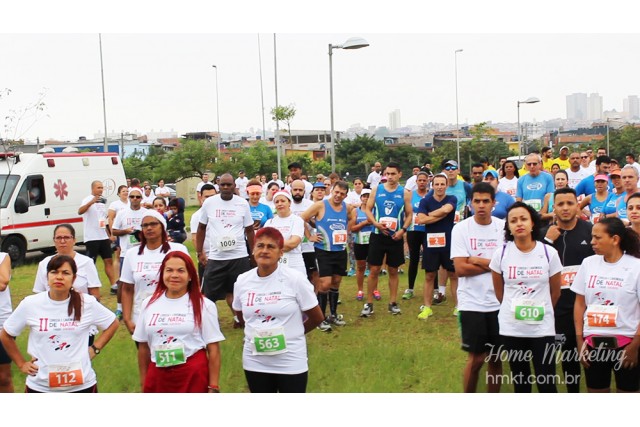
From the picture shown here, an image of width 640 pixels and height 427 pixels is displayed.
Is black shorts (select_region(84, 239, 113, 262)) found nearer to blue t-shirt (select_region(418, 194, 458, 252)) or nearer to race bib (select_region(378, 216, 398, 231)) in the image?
race bib (select_region(378, 216, 398, 231))

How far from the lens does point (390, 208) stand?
966 cm

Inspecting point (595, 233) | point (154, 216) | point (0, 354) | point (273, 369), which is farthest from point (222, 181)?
point (595, 233)

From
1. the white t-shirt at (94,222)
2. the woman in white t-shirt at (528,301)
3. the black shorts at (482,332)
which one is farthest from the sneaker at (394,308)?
the white t-shirt at (94,222)

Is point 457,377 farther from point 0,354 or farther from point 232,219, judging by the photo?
point 0,354

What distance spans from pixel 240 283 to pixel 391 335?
3.92 meters

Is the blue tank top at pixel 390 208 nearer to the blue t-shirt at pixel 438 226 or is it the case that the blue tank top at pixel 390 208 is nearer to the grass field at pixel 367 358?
the blue t-shirt at pixel 438 226

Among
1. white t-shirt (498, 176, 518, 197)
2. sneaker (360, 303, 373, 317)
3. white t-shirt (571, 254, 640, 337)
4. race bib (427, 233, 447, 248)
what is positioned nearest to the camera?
white t-shirt (571, 254, 640, 337)

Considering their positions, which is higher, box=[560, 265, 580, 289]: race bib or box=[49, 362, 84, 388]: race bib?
box=[560, 265, 580, 289]: race bib

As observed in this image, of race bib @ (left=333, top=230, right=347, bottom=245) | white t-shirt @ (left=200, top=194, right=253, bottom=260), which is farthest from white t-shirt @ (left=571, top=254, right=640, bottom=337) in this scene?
white t-shirt @ (left=200, top=194, right=253, bottom=260)

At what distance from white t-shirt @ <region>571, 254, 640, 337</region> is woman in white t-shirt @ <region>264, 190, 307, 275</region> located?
370 cm

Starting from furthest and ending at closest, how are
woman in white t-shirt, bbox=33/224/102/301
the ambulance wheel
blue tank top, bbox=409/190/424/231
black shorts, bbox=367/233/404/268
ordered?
the ambulance wheel → blue tank top, bbox=409/190/424/231 → black shorts, bbox=367/233/404/268 → woman in white t-shirt, bbox=33/224/102/301

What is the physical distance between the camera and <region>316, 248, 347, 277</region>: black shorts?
29.7 ft

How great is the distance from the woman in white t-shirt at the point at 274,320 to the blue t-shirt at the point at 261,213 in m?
4.70

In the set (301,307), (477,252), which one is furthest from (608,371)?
(301,307)
